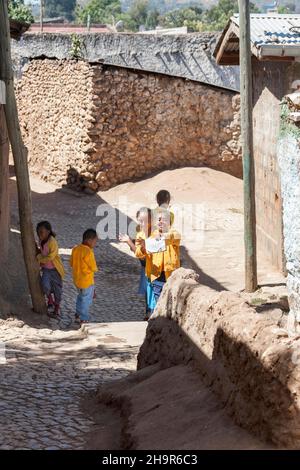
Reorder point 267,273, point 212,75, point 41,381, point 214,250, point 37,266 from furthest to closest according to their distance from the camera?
point 212,75 → point 214,250 → point 267,273 → point 37,266 → point 41,381

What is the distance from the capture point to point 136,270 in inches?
575

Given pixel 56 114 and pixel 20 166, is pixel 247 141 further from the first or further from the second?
pixel 56 114

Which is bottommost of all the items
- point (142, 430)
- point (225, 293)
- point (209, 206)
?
point (209, 206)

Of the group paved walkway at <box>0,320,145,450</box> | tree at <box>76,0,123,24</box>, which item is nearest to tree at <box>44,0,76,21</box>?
tree at <box>76,0,123,24</box>

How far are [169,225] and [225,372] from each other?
4463 millimetres

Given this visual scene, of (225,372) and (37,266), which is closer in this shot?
(225,372)

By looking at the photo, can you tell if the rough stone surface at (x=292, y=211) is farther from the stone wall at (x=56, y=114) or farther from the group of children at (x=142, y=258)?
the stone wall at (x=56, y=114)

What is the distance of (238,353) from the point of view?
15.9 feet

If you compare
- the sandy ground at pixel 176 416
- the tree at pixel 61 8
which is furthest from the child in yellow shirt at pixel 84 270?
the tree at pixel 61 8

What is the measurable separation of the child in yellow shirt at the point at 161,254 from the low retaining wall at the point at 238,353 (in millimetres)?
2353

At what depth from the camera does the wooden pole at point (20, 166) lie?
31.7ft

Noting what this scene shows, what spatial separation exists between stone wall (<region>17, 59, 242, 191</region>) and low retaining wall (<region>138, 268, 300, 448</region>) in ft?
46.2

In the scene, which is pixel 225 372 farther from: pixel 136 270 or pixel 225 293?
pixel 136 270
